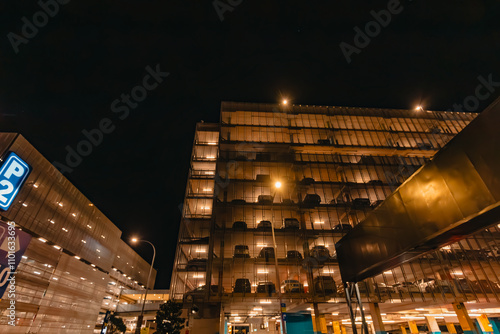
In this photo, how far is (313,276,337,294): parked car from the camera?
900 inches

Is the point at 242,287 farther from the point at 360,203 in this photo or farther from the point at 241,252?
the point at 360,203

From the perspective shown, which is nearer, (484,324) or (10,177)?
(10,177)

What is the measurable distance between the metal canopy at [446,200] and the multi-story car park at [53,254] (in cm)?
2341

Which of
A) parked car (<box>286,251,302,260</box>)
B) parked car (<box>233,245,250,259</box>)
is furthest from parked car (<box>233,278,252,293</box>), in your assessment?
parked car (<box>286,251,302,260</box>)

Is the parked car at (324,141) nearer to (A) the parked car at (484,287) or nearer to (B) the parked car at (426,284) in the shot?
(B) the parked car at (426,284)

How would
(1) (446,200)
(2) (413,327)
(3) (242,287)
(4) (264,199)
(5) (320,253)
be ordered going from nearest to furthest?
(1) (446,200), (3) (242,287), (5) (320,253), (4) (264,199), (2) (413,327)

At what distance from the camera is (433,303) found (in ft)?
70.6

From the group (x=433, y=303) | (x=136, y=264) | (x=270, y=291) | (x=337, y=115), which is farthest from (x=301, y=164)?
(x=136, y=264)

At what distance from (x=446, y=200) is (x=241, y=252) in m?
21.6

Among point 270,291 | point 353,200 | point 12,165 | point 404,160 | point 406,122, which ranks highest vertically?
point 406,122

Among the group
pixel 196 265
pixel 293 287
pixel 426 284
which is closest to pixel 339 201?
pixel 426 284

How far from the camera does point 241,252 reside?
80.6ft

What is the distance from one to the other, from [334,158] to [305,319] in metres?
21.2

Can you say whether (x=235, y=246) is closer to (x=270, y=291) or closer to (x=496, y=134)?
(x=270, y=291)
